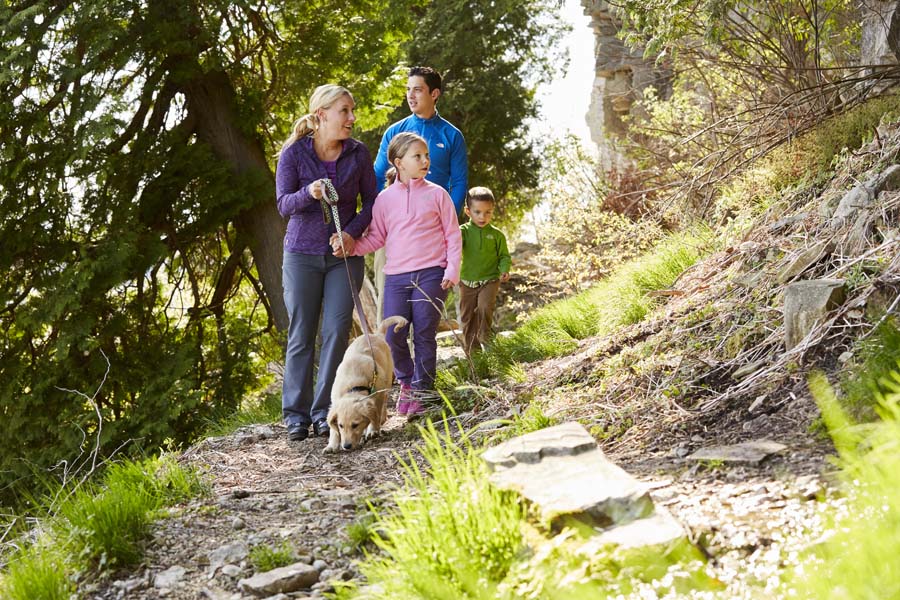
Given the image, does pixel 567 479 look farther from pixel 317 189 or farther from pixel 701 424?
pixel 317 189

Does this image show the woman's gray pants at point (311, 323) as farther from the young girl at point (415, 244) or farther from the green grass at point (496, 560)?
the green grass at point (496, 560)

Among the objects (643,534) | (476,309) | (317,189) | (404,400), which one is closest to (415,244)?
(317,189)

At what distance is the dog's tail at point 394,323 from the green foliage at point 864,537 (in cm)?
336

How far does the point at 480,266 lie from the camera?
8250 millimetres

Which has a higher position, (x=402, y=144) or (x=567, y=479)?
(x=402, y=144)

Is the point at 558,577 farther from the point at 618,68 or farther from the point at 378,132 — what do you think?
the point at 618,68

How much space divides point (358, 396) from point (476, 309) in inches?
125

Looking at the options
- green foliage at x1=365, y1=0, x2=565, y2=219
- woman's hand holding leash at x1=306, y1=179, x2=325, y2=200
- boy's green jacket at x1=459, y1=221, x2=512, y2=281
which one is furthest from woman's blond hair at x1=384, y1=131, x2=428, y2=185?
green foliage at x1=365, y1=0, x2=565, y2=219

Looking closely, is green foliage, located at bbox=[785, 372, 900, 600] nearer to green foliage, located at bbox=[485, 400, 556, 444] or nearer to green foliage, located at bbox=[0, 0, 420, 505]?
green foliage, located at bbox=[485, 400, 556, 444]

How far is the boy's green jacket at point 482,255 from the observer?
27.1 feet

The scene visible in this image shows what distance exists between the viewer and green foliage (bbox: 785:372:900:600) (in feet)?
6.92

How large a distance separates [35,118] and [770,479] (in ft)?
24.2

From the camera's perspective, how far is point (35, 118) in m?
8.02

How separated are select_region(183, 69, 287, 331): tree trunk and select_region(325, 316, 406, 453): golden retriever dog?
166 inches
